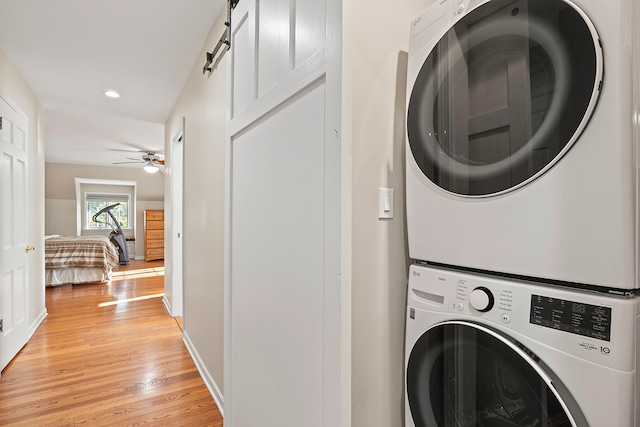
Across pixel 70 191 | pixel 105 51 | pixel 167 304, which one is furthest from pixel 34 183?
pixel 70 191

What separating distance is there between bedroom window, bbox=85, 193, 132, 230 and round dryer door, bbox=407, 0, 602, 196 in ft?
31.7

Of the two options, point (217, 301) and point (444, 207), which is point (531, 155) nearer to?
point (444, 207)

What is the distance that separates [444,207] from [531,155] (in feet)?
0.79

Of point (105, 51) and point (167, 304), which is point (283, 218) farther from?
point (167, 304)

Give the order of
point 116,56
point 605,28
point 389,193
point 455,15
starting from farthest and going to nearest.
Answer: point 116,56 < point 389,193 < point 455,15 < point 605,28

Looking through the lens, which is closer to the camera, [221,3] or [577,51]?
[577,51]

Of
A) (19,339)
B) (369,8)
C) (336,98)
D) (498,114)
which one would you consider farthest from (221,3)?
(19,339)

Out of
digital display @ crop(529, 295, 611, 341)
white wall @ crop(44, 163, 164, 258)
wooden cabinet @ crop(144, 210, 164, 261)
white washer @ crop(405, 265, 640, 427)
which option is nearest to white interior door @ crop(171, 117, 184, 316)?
white washer @ crop(405, 265, 640, 427)

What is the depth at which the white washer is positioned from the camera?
2.01 feet

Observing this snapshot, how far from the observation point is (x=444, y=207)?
2.94 feet

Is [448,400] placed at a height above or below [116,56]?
below

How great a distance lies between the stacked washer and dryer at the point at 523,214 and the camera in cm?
61

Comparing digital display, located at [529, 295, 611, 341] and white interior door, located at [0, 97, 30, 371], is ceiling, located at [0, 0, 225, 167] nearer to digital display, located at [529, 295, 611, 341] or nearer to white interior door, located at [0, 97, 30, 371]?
white interior door, located at [0, 97, 30, 371]

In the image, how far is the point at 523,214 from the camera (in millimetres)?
737
